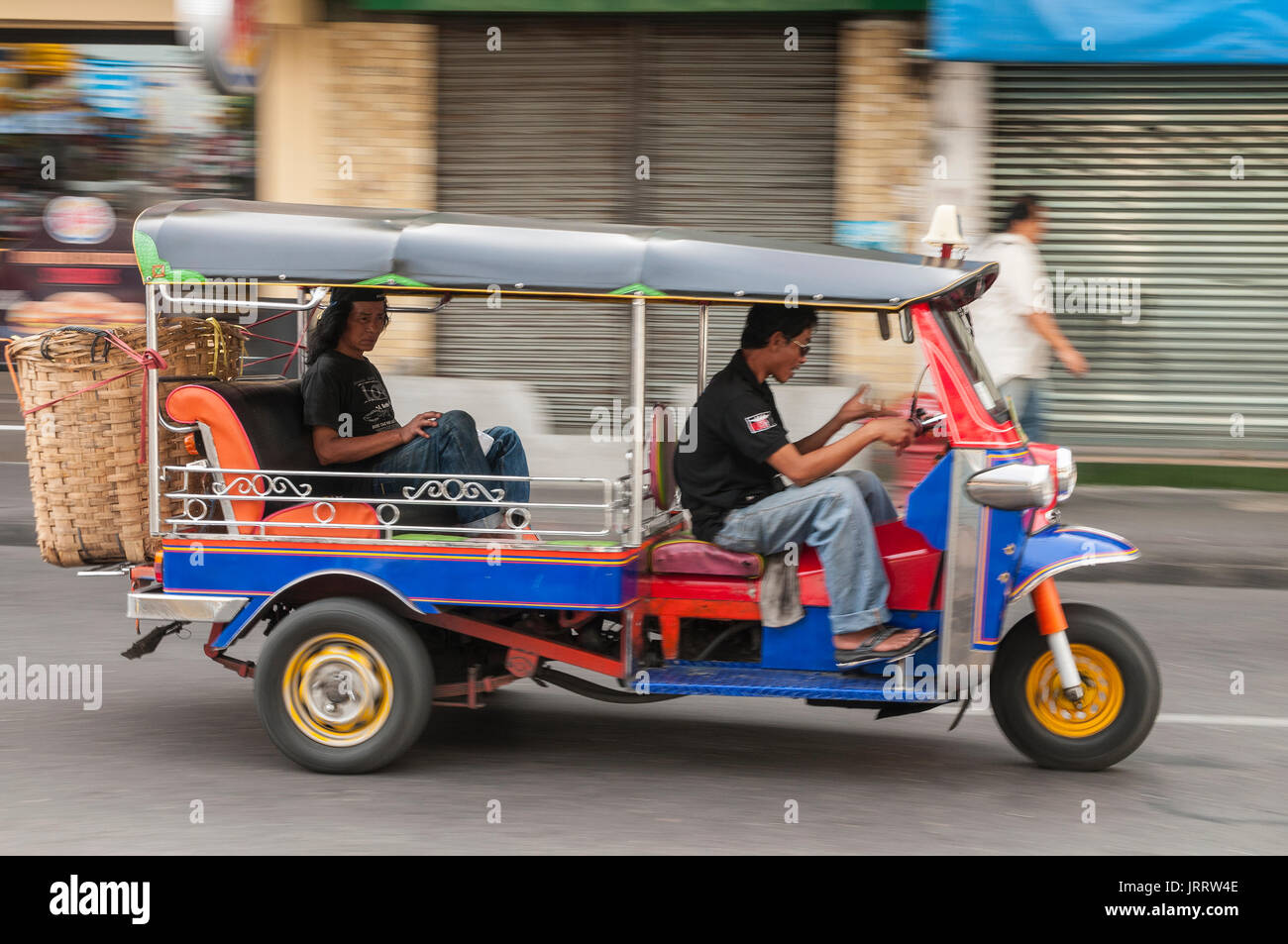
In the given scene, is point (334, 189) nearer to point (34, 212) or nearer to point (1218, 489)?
point (34, 212)

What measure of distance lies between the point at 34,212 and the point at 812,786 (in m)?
9.83

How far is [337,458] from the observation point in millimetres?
5281

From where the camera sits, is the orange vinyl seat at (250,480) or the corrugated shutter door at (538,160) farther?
the corrugated shutter door at (538,160)

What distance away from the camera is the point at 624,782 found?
4922 mm

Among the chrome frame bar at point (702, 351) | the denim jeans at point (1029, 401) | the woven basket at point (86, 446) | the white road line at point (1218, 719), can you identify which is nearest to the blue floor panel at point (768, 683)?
the white road line at point (1218, 719)

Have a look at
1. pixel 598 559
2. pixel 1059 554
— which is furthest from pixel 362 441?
pixel 1059 554

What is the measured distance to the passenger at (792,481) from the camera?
485 cm

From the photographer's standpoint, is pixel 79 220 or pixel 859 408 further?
pixel 79 220

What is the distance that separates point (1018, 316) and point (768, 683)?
430cm

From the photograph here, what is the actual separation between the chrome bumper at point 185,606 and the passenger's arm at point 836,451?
1.91 metres

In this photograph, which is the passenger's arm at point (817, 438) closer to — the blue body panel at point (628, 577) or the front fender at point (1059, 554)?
the blue body panel at point (628, 577)

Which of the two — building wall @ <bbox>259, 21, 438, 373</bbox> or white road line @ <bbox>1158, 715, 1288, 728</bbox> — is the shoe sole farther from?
building wall @ <bbox>259, 21, 438, 373</bbox>

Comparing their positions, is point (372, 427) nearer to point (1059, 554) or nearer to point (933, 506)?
point (933, 506)

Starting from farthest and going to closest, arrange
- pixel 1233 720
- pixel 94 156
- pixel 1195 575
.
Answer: pixel 94 156 < pixel 1195 575 < pixel 1233 720
